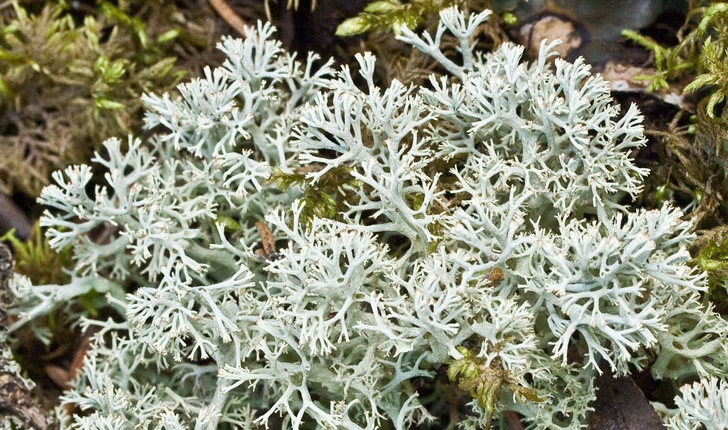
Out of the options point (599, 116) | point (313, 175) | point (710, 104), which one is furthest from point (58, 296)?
point (710, 104)

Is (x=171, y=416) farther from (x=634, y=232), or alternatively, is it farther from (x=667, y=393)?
(x=667, y=393)

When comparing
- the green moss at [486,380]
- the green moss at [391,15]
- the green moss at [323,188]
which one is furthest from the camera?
the green moss at [391,15]

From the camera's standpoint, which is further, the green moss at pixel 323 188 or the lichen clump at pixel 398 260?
the green moss at pixel 323 188

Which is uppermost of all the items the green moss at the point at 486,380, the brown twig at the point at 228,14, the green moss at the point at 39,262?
the brown twig at the point at 228,14

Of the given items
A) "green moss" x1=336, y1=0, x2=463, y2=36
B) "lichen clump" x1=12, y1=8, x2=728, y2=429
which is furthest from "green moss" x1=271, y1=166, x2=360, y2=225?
"green moss" x1=336, y1=0, x2=463, y2=36

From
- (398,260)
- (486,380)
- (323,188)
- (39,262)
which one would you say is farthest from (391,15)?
(39,262)

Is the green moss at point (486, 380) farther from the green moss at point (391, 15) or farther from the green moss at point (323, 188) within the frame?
the green moss at point (391, 15)

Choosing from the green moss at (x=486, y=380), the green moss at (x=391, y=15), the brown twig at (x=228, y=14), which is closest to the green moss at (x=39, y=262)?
the brown twig at (x=228, y=14)

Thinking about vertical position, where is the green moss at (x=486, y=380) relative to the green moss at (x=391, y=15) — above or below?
below

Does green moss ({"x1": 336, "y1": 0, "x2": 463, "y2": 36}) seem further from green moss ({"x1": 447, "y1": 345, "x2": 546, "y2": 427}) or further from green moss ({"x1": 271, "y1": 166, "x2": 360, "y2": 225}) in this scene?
green moss ({"x1": 447, "y1": 345, "x2": 546, "y2": 427})
